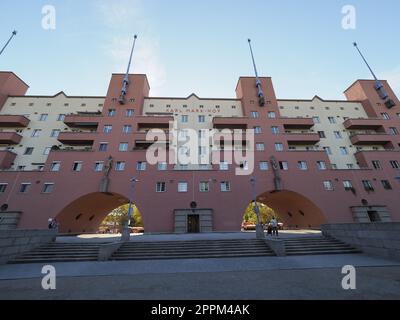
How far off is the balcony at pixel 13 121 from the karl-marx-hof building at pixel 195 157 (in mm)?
174

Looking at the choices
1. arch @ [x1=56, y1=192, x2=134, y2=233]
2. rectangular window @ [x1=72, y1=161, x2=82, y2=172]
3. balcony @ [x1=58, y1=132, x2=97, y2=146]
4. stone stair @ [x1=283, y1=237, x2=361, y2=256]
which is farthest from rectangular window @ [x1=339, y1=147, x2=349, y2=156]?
rectangular window @ [x1=72, y1=161, x2=82, y2=172]

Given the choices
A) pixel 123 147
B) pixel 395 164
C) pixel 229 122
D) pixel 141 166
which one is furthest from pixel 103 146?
pixel 395 164

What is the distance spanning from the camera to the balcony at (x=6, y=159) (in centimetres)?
2789

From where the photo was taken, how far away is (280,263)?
11750 millimetres

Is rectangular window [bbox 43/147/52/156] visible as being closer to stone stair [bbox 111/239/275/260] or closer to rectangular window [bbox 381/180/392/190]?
stone stair [bbox 111/239/275/260]

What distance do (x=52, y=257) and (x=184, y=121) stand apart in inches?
1068

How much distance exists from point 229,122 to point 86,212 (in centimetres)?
2931

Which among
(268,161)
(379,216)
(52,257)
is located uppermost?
(268,161)

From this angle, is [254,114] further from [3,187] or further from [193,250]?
[3,187]

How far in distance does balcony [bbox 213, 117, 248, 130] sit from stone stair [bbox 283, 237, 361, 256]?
21704mm

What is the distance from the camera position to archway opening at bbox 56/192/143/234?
1068 inches
